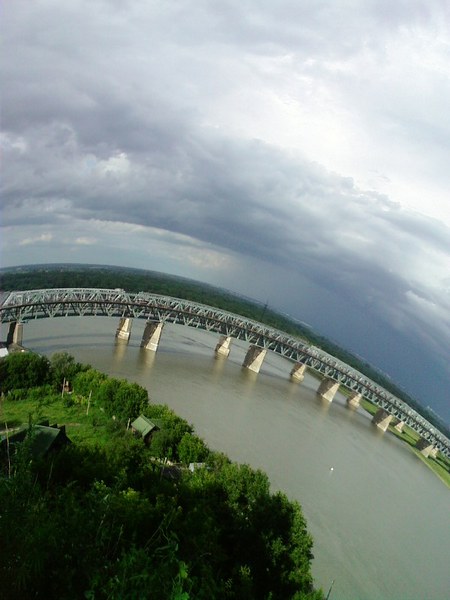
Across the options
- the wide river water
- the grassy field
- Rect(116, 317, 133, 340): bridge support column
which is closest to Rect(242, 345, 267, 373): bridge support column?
the wide river water

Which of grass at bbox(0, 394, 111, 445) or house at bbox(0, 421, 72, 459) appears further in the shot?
grass at bbox(0, 394, 111, 445)

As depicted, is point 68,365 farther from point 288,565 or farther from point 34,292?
Answer: point 288,565

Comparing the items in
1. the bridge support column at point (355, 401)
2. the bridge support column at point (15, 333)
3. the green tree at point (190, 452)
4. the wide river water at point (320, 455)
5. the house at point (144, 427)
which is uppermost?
the bridge support column at point (355, 401)

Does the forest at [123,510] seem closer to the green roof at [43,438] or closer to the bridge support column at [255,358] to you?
the green roof at [43,438]

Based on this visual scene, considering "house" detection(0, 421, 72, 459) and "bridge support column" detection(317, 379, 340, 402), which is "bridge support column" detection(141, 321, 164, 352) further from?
"house" detection(0, 421, 72, 459)

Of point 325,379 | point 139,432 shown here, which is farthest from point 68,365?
point 325,379

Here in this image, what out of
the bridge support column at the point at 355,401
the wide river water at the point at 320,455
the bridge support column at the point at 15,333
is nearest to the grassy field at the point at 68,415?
the wide river water at the point at 320,455
